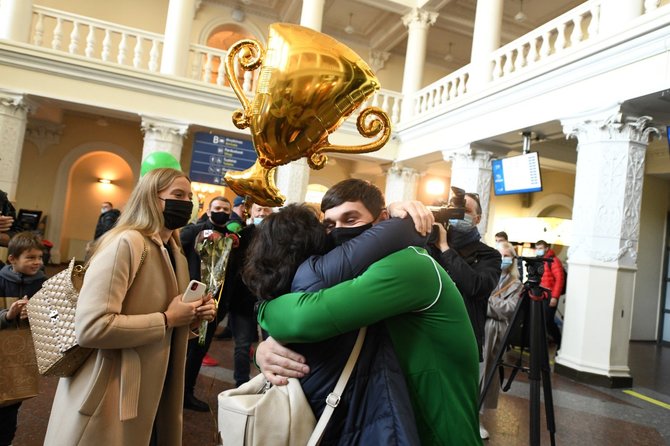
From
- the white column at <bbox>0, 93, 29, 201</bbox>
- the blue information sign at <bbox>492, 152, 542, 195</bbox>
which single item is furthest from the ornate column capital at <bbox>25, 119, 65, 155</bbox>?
the blue information sign at <bbox>492, 152, 542, 195</bbox>

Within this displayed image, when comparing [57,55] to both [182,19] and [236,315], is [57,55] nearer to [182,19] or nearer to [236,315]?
[182,19]

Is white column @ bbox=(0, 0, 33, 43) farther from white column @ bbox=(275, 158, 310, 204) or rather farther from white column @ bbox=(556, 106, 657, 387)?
white column @ bbox=(556, 106, 657, 387)

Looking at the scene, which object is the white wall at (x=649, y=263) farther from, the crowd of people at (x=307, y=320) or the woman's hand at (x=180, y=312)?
the woman's hand at (x=180, y=312)

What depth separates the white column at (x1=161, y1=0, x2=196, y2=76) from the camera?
8.38 meters

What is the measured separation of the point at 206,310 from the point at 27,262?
1.24 meters

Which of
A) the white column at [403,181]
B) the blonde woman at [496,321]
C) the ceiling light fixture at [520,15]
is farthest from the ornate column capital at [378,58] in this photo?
the blonde woman at [496,321]

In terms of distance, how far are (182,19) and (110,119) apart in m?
4.17

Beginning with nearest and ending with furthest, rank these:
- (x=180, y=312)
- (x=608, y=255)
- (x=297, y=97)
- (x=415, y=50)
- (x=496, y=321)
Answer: (x=297, y=97), (x=180, y=312), (x=496, y=321), (x=608, y=255), (x=415, y=50)

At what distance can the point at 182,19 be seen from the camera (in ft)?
27.7

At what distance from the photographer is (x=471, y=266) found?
2.52 meters

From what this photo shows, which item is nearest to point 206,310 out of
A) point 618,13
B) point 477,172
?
point 618,13

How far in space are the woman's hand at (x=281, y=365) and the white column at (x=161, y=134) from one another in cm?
785

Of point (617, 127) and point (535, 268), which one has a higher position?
point (617, 127)

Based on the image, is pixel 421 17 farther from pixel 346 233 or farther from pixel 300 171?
pixel 346 233
